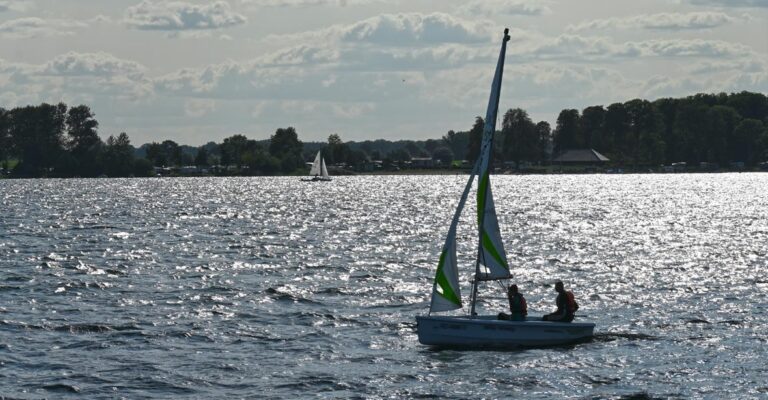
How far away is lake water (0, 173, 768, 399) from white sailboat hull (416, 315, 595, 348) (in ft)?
1.63

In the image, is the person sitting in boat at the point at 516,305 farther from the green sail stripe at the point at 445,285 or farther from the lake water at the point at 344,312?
the green sail stripe at the point at 445,285

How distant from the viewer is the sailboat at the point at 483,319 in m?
42.3

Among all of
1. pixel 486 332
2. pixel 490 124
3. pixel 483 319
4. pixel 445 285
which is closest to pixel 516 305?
pixel 483 319

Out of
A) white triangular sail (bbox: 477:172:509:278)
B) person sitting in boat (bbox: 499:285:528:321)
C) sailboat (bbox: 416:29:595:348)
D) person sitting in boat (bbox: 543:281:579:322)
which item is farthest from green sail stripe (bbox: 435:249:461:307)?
person sitting in boat (bbox: 543:281:579:322)

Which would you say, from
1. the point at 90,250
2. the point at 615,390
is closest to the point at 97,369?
the point at 615,390

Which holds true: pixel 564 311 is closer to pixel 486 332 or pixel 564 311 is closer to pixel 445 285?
pixel 486 332

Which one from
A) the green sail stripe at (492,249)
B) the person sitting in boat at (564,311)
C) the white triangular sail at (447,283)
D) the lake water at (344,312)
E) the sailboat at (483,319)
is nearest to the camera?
the lake water at (344,312)

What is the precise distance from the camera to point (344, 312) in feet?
170

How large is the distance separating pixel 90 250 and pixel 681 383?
181ft

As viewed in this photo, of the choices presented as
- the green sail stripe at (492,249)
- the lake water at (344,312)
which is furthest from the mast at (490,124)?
the lake water at (344,312)

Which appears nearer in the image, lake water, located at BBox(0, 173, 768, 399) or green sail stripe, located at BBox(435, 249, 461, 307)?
lake water, located at BBox(0, 173, 768, 399)

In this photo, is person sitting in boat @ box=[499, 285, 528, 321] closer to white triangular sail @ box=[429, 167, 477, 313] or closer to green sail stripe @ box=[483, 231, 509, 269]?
green sail stripe @ box=[483, 231, 509, 269]

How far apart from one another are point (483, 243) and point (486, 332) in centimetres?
317

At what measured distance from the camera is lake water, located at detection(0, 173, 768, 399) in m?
37.5
